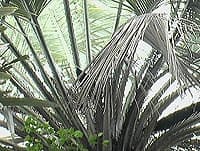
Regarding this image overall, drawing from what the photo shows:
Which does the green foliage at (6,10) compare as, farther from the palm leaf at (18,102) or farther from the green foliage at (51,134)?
the green foliage at (51,134)

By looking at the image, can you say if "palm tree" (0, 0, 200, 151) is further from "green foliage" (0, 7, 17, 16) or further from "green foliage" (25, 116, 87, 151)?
"green foliage" (0, 7, 17, 16)

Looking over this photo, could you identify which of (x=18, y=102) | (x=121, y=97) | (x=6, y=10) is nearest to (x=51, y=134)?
(x=121, y=97)

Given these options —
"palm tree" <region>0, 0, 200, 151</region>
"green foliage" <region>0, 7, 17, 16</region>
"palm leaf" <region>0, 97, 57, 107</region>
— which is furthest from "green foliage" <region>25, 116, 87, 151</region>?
"green foliage" <region>0, 7, 17, 16</region>

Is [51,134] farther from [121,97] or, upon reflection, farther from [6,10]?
[6,10]

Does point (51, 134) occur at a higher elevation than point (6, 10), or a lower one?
lower

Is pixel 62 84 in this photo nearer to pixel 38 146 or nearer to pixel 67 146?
pixel 67 146

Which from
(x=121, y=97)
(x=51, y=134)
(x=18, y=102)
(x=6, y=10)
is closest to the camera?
(x=6, y=10)

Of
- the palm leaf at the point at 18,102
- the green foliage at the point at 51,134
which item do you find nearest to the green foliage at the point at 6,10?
the palm leaf at the point at 18,102

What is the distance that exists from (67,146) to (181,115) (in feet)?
2.39

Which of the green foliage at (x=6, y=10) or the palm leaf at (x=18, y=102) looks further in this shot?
the palm leaf at (x=18, y=102)

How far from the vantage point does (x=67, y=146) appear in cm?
205

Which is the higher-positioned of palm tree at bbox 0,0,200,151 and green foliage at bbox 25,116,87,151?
palm tree at bbox 0,0,200,151

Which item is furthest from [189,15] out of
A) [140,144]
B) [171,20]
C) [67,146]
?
[67,146]

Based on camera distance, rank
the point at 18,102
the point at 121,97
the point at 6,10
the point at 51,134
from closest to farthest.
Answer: the point at 6,10
the point at 18,102
the point at 51,134
the point at 121,97
